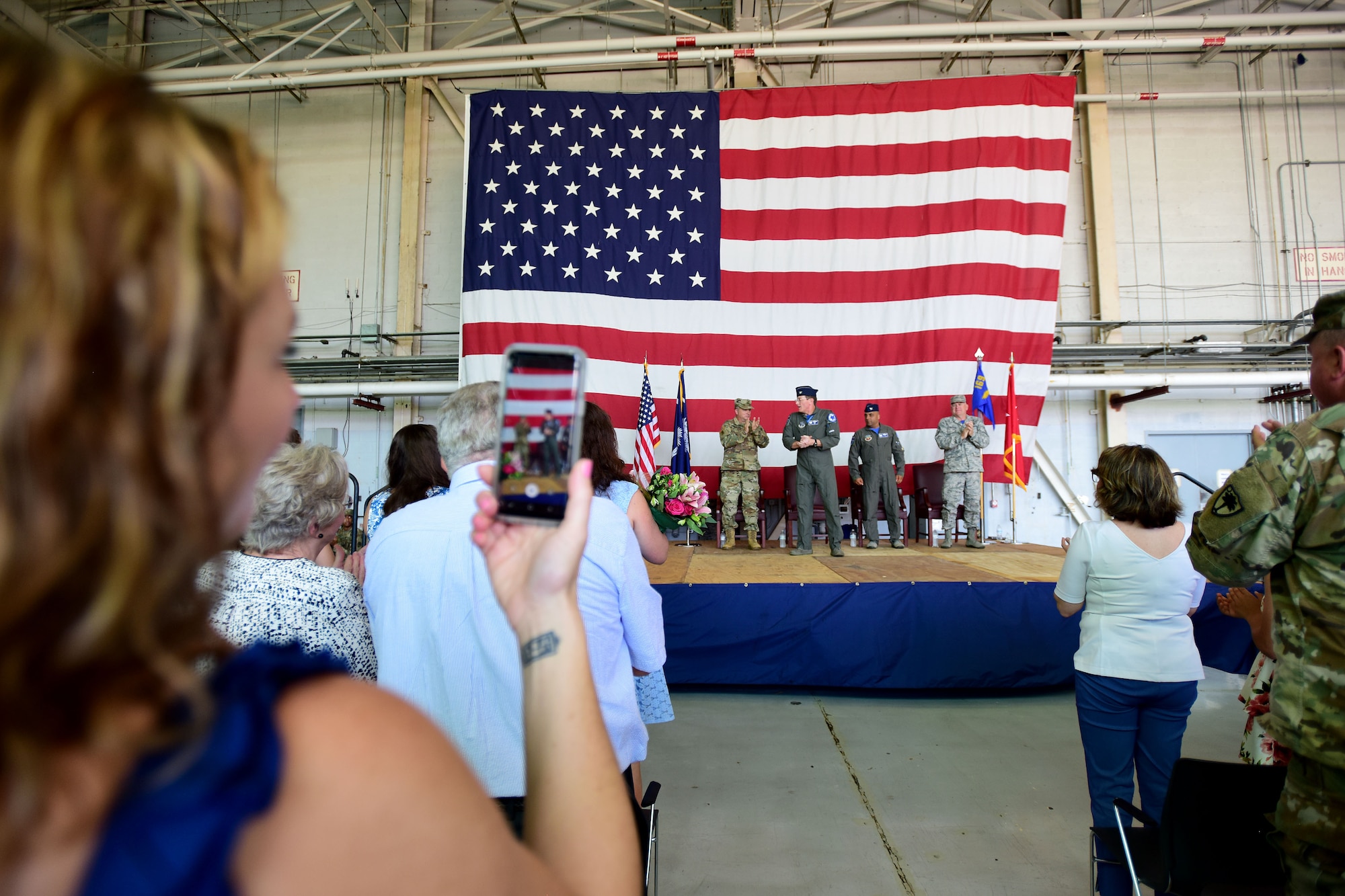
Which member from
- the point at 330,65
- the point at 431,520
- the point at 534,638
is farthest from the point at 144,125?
the point at 330,65

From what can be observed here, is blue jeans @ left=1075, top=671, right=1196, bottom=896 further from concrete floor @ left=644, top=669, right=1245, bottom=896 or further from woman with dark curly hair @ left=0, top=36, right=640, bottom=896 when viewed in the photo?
woman with dark curly hair @ left=0, top=36, right=640, bottom=896

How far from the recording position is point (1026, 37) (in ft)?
28.1

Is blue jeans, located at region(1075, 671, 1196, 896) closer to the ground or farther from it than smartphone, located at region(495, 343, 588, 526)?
closer to the ground

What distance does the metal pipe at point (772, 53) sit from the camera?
728cm

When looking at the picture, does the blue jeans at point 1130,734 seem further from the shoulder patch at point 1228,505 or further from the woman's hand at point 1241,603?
the shoulder patch at point 1228,505

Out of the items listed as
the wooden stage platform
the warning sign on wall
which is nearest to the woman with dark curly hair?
the wooden stage platform

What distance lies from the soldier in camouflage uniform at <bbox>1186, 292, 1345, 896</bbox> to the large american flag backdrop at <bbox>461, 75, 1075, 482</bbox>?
6.01 m

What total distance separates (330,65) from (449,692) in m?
8.80

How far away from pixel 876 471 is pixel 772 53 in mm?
4777

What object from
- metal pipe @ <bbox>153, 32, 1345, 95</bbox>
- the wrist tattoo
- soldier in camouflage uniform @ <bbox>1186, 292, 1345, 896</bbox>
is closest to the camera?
the wrist tattoo

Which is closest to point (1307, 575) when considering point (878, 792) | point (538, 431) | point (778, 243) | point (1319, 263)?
point (538, 431)

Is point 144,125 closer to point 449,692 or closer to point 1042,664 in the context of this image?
point 449,692

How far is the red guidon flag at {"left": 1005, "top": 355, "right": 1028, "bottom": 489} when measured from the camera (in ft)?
22.1

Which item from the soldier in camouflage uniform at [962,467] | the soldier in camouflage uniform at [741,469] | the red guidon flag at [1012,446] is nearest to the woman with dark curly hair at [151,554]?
the soldier in camouflage uniform at [741,469]
